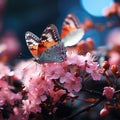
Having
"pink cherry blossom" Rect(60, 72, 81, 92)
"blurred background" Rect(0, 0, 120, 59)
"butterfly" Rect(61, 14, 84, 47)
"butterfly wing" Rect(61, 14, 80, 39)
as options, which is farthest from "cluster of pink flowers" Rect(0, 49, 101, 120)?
"blurred background" Rect(0, 0, 120, 59)

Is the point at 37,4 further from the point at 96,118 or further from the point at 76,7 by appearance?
the point at 96,118

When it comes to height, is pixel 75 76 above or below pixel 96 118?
above

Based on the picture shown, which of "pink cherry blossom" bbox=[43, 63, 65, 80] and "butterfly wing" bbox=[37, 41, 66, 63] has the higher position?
"butterfly wing" bbox=[37, 41, 66, 63]

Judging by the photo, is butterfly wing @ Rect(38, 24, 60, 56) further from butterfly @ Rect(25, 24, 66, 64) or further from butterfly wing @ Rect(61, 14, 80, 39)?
butterfly wing @ Rect(61, 14, 80, 39)

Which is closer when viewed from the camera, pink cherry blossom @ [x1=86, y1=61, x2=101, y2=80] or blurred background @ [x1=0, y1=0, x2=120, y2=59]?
pink cherry blossom @ [x1=86, y1=61, x2=101, y2=80]

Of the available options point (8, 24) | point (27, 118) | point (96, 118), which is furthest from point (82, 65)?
point (8, 24)

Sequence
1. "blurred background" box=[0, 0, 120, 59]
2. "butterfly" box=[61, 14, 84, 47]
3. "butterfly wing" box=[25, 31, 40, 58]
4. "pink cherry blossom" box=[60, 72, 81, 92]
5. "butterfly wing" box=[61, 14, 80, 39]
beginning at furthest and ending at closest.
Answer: "blurred background" box=[0, 0, 120, 59], "butterfly wing" box=[61, 14, 80, 39], "butterfly" box=[61, 14, 84, 47], "butterfly wing" box=[25, 31, 40, 58], "pink cherry blossom" box=[60, 72, 81, 92]

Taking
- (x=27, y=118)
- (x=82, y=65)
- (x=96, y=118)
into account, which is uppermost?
(x=82, y=65)
